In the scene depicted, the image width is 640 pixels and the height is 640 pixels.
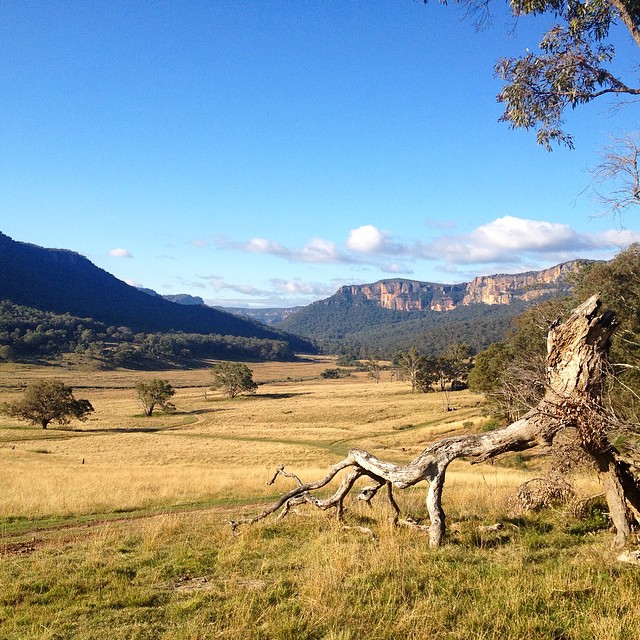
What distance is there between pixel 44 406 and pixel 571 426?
66.0 metres

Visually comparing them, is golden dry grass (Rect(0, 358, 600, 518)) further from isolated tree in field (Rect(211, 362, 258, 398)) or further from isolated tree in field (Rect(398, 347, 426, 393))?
isolated tree in field (Rect(398, 347, 426, 393))

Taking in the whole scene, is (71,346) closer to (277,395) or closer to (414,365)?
(277,395)

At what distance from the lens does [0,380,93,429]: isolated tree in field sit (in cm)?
5922

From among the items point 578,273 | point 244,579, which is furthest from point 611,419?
point 578,273

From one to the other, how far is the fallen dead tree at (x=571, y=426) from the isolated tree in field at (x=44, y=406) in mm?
62874

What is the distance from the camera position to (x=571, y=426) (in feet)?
22.2

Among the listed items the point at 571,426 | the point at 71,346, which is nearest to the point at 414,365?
the point at 571,426

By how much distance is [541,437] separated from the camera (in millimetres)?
6910

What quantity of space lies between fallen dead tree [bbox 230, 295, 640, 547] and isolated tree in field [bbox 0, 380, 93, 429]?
62874 millimetres

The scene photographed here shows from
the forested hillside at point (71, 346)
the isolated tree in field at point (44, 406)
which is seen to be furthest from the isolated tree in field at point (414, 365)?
the forested hillside at point (71, 346)

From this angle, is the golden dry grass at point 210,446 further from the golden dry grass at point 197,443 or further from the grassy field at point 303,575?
the grassy field at point 303,575

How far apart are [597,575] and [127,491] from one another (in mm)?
16402

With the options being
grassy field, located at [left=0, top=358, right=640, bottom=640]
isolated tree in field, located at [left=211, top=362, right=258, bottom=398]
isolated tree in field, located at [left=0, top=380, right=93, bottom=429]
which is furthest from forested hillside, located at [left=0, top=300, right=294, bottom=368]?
grassy field, located at [left=0, top=358, right=640, bottom=640]

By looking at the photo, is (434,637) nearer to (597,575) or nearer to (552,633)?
(552,633)
